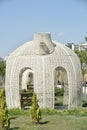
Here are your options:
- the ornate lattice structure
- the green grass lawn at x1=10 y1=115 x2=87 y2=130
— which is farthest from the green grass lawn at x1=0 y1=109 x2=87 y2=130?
the ornate lattice structure

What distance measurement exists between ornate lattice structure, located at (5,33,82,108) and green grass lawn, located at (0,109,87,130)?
1.52 m

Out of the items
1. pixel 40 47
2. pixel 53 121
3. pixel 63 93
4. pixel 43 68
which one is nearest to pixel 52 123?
pixel 53 121

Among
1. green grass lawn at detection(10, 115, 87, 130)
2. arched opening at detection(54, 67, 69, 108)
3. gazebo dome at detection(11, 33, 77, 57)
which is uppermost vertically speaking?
gazebo dome at detection(11, 33, 77, 57)

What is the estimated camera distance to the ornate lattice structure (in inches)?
649

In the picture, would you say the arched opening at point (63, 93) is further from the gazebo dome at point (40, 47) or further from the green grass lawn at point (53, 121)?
the green grass lawn at point (53, 121)

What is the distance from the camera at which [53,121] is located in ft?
42.5

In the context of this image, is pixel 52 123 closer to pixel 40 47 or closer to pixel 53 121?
pixel 53 121

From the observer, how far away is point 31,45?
17.3 meters

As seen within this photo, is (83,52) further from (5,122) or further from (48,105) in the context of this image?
(5,122)

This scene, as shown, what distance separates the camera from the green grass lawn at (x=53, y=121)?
38.9 feet

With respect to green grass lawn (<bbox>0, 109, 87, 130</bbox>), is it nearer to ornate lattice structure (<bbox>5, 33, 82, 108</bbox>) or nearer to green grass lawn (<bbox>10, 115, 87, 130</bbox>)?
green grass lawn (<bbox>10, 115, 87, 130</bbox>)

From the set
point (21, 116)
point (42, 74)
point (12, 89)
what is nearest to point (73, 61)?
point (42, 74)

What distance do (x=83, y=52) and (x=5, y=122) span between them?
81.6 ft

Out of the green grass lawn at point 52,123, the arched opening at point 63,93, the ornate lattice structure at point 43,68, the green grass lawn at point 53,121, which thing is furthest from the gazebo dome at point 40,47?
the green grass lawn at point 52,123
